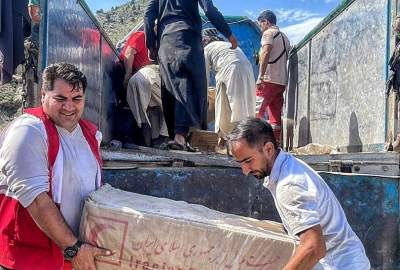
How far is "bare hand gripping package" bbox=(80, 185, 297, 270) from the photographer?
6.51 feet

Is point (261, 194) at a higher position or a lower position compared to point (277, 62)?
lower

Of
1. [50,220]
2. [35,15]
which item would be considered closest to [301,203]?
[50,220]

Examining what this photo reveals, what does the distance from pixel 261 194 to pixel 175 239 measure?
1.30 metres

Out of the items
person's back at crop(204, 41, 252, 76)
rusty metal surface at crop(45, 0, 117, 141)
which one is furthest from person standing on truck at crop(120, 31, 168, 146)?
person's back at crop(204, 41, 252, 76)

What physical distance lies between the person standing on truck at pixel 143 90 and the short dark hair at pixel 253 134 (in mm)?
2691

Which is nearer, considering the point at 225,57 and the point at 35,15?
the point at 35,15

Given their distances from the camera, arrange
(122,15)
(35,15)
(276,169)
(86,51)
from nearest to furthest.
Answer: (276,169) → (35,15) → (86,51) → (122,15)

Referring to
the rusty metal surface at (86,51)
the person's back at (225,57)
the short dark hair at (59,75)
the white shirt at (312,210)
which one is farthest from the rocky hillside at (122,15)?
the white shirt at (312,210)

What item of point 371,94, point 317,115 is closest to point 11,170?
point 371,94

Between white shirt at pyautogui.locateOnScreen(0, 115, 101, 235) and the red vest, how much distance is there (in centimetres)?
4

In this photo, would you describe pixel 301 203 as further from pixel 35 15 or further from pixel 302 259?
pixel 35 15

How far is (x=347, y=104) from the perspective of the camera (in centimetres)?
452

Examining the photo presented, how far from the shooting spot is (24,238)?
2.10m

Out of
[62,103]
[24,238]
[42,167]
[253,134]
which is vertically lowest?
[24,238]
